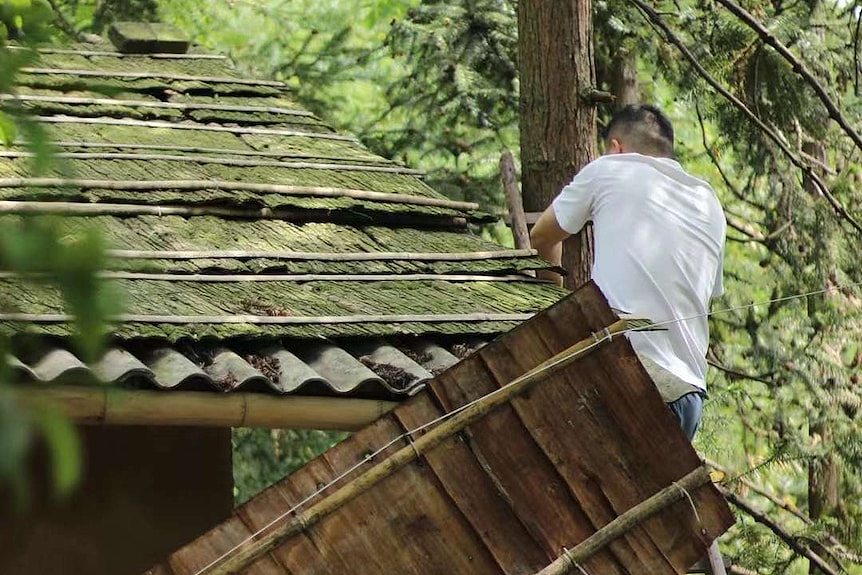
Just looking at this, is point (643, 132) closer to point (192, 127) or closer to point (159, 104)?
point (192, 127)

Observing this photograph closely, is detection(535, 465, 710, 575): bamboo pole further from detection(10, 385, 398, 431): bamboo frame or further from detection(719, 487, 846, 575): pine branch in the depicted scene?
detection(719, 487, 846, 575): pine branch


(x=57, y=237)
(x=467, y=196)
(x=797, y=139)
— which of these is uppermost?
(x=57, y=237)

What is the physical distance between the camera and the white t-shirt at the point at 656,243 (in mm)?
5059

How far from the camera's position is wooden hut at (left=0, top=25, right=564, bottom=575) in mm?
4184

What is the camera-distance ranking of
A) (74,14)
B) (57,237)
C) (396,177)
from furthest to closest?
1. (74,14)
2. (396,177)
3. (57,237)

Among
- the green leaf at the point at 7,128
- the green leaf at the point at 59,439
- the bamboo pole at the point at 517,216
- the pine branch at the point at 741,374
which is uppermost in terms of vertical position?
the green leaf at the point at 59,439

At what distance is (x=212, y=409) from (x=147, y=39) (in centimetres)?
393

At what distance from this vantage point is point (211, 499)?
207 inches

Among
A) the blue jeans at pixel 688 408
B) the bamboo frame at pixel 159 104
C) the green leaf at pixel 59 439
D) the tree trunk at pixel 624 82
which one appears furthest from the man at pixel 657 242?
the tree trunk at pixel 624 82

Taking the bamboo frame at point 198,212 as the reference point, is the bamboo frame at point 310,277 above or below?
below

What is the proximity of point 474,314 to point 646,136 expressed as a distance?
1040 mm

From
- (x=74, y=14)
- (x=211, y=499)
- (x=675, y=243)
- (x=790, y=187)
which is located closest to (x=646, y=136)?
(x=675, y=243)

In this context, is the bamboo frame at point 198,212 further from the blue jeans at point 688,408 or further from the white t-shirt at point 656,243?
the blue jeans at point 688,408

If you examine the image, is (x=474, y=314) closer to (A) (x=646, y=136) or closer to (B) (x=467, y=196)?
(A) (x=646, y=136)
